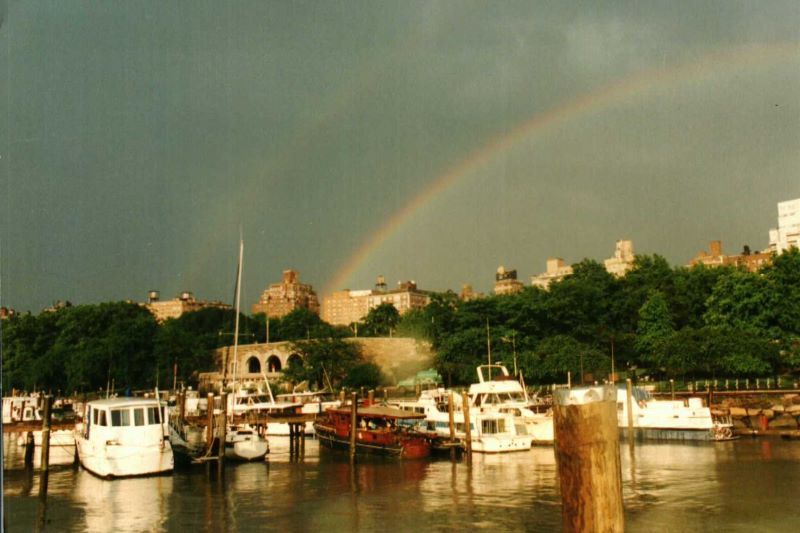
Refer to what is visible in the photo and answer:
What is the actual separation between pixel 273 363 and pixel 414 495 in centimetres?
9179

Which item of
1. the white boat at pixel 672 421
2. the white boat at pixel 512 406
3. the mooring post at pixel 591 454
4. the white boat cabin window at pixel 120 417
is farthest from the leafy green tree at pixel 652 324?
the mooring post at pixel 591 454

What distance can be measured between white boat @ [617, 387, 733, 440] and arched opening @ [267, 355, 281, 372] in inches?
2928

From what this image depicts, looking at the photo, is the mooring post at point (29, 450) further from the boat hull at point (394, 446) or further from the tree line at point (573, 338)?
the tree line at point (573, 338)

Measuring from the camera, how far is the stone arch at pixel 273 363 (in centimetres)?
11320

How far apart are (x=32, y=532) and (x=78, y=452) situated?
16.7 meters

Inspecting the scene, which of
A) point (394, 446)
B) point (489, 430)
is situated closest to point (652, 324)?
point (489, 430)

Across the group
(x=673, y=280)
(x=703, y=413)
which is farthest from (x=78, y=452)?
(x=673, y=280)

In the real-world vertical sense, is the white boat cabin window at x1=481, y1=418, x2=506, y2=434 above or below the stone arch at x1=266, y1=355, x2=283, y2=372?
below

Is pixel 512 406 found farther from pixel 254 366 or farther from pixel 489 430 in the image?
pixel 254 366

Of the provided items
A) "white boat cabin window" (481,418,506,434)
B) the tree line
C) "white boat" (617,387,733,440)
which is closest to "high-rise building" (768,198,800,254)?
the tree line

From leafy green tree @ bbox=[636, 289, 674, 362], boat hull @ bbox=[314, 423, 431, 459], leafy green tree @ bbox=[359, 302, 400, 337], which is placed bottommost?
boat hull @ bbox=[314, 423, 431, 459]

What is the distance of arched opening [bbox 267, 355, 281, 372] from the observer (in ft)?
372

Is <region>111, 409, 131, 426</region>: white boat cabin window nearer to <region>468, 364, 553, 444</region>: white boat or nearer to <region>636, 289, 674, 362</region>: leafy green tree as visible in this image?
<region>468, 364, 553, 444</region>: white boat

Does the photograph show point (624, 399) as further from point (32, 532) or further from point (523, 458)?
point (32, 532)
